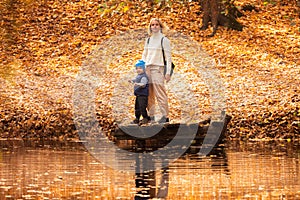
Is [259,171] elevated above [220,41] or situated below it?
below

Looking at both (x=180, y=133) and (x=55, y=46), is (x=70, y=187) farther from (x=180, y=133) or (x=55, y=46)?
(x=55, y=46)

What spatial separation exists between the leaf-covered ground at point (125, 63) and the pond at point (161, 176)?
6.02ft

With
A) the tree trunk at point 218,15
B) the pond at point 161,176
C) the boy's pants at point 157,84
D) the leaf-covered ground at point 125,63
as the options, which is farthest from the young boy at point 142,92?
the tree trunk at point 218,15

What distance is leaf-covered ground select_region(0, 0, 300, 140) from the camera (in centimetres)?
1608

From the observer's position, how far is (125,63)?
22031 millimetres

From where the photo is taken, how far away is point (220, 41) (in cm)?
2369

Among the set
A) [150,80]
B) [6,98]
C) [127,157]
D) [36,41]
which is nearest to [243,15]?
[36,41]

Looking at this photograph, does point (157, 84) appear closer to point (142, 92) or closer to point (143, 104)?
point (142, 92)

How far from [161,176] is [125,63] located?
12.2 metres

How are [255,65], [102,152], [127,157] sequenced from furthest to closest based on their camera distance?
[255,65] < [102,152] < [127,157]

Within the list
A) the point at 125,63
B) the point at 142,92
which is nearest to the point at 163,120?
the point at 142,92

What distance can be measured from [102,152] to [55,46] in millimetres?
11263

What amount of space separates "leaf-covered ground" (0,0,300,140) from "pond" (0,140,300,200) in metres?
1.84

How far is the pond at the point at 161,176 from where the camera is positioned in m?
8.54
